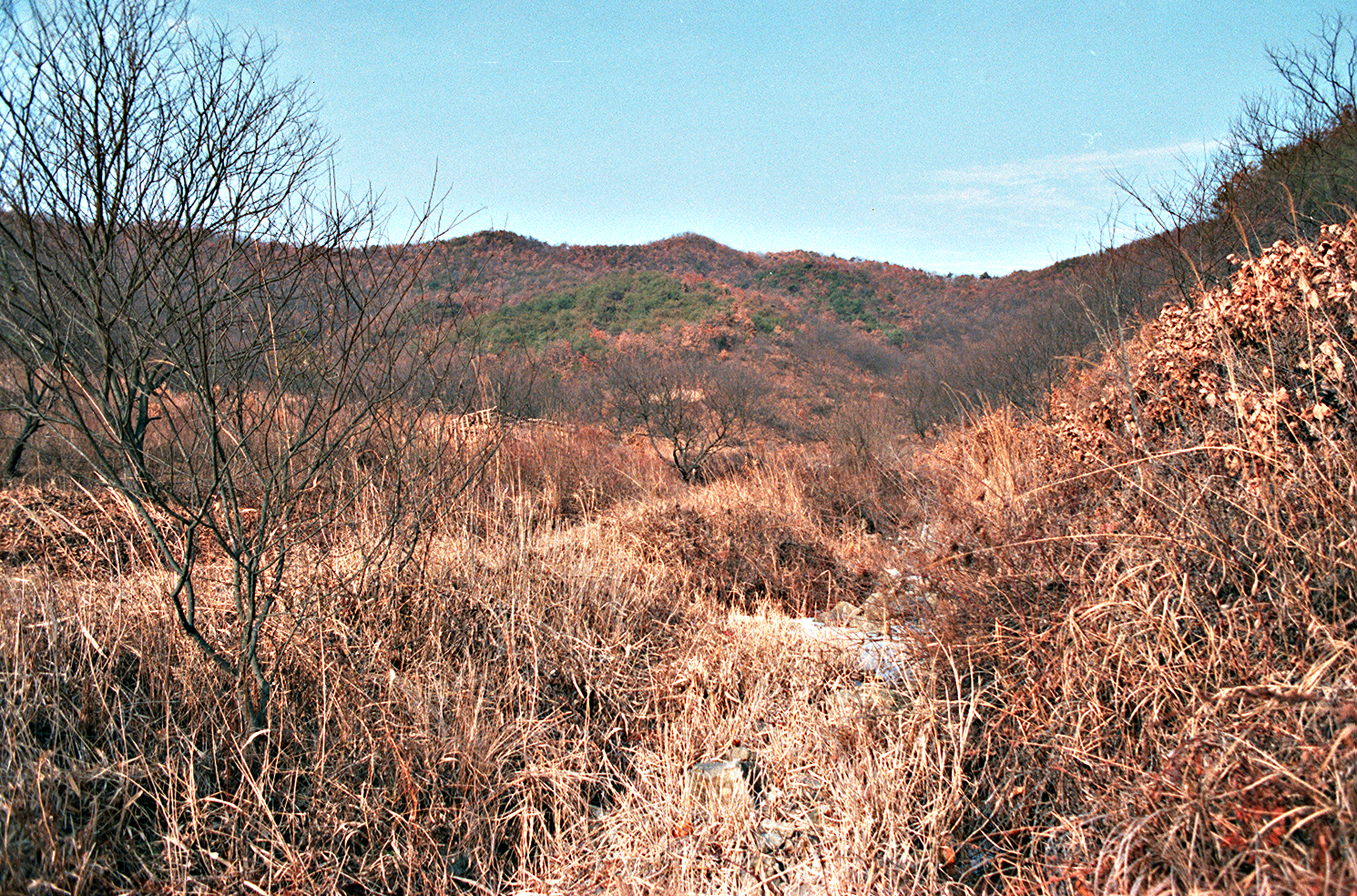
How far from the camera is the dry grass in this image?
1.95 metres

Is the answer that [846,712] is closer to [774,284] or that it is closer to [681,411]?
[681,411]

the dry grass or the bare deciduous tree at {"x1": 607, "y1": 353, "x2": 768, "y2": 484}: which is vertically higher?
the bare deciduous tree at {"x1": 607, "y1": 353, "x2": 768, "y2": 484}

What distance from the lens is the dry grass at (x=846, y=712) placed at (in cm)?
195

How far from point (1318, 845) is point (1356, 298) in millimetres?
1955

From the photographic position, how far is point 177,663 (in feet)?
10.1

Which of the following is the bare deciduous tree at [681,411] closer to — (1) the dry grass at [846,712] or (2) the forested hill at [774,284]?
(1) the dry grass at [846,712]

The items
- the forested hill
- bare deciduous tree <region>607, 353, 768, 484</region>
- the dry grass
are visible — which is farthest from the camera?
the forested hill

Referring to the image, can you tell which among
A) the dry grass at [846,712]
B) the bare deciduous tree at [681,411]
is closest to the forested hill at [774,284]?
the bare deciduous tree at [681,411]

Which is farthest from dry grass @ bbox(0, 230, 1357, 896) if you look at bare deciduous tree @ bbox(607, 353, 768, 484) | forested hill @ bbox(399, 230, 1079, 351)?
forested hill @ bbox(399, 230, 1079, 351)

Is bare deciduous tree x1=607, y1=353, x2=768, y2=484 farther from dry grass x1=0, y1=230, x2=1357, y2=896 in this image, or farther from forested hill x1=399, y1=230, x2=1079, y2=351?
forested hill x1=399, y1=230, x2=1079, y2=351

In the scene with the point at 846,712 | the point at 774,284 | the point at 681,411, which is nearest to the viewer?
the point at 846,712

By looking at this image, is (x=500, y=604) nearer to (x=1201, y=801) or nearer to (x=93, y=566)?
(x=93, y=566)

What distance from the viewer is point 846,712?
9.82 feet

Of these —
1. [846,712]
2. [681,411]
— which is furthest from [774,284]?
[846,712]
